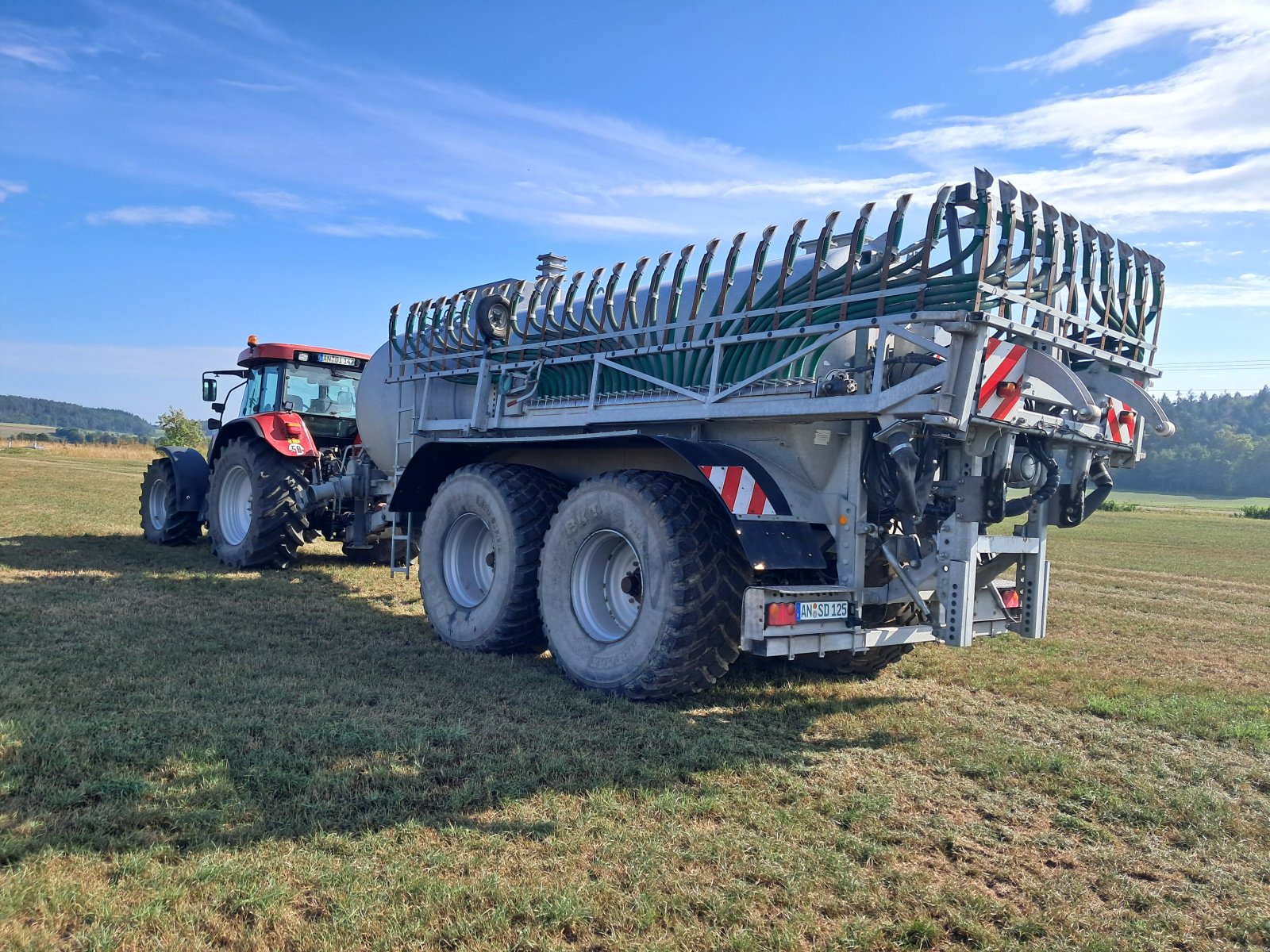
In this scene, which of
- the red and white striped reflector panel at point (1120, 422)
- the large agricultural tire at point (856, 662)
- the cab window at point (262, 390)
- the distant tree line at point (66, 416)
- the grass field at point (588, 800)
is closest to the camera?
the grass field at point (588, 800)

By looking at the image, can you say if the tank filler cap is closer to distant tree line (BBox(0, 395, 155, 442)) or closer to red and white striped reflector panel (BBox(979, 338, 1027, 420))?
red and white striped reflector panel (BBox(979, 338, 1027, 420))

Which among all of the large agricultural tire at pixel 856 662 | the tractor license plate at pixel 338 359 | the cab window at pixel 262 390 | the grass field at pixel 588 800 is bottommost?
the grass field at pixel 588 800

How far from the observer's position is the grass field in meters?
2.86

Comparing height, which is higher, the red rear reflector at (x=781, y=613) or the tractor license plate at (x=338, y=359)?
the tractor license plate at (x=338, y=359)

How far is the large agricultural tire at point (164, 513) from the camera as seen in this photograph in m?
11.6

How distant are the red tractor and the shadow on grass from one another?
2300 mm

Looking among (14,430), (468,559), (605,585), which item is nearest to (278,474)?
(468,559)

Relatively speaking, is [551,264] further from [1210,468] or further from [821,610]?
[1210,468]

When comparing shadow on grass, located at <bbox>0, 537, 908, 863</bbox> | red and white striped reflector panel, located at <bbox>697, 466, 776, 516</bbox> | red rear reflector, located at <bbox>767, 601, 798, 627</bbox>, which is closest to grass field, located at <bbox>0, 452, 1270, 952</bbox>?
shadow on grass, located at <bbox>0, 537, 908, 863</bbox>

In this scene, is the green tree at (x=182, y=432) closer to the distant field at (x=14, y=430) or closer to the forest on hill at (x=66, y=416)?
the distant field at (x=14, y=430)

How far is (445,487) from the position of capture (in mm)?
7297

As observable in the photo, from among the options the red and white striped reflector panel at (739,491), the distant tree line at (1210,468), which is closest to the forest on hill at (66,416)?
the distant tree line at (1210,468)

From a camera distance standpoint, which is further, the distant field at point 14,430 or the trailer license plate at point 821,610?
the distant field at point 14,430

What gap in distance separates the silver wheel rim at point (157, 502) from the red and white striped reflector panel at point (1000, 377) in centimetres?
1099
